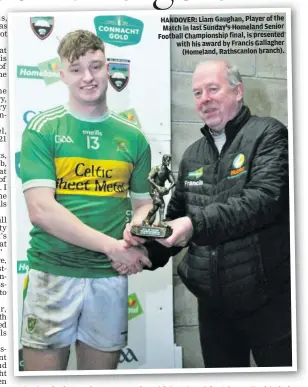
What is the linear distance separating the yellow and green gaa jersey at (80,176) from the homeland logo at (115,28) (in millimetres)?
243

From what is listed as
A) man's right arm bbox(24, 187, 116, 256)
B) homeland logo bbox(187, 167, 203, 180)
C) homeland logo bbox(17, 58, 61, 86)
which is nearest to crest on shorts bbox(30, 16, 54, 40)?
homeland logo bbox(17, 58, 61, 86)

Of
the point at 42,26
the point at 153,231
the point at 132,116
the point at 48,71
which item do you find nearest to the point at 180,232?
the point at 153,231

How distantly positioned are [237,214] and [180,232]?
0.17 metres

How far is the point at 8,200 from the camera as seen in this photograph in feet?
4.68

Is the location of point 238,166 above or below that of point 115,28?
below

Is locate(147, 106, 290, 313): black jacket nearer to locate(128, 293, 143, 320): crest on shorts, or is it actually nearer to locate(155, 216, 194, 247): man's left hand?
locate(155, 216, 194, 247): man's left hand

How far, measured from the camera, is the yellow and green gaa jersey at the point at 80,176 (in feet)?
4.52

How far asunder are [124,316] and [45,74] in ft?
2.52

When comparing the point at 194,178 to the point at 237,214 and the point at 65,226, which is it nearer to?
the point at 237,214

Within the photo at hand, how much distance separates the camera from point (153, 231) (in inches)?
52.6

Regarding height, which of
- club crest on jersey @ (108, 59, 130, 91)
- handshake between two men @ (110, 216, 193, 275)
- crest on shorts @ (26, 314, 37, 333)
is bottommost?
crest on shorts @ (26, 314, 37, 333)

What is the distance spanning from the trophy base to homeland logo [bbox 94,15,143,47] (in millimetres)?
563

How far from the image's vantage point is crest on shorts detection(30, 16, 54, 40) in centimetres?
142

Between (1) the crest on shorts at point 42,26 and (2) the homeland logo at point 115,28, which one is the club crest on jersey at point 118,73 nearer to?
(2) the homeland logo at point 115,28
